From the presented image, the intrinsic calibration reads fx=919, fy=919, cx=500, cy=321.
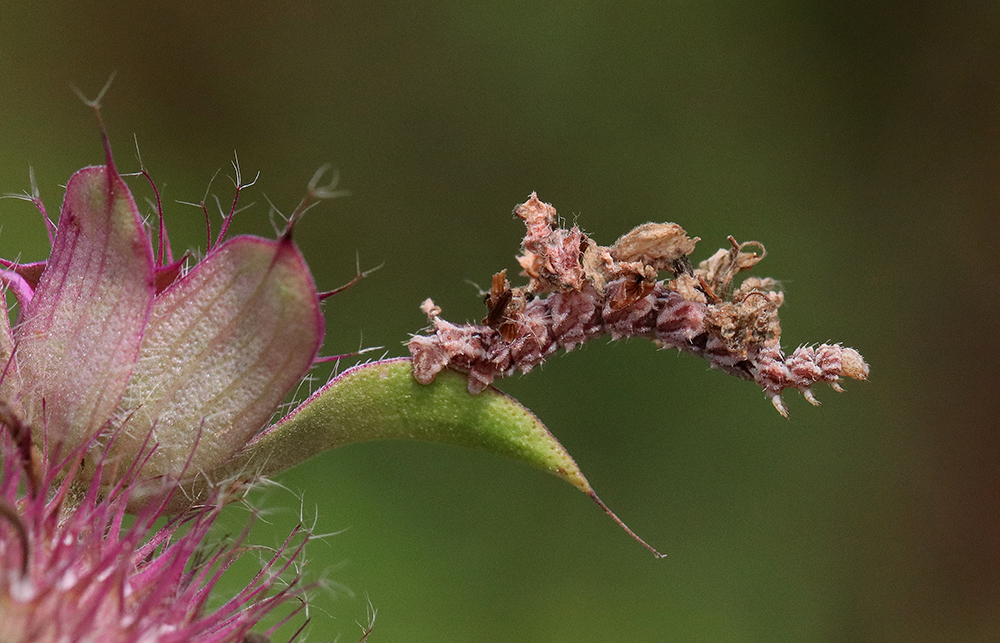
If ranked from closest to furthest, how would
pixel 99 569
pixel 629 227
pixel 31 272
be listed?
pixel 99 569, pixel 31 272, pixel 629 227

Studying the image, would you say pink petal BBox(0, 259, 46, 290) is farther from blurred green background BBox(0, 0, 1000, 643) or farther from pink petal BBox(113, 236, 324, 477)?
blurred green background BBox(0, 0, 1000, 643)

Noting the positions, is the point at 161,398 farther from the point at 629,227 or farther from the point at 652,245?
the point at 629,227

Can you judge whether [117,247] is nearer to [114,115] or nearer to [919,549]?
[114,115]

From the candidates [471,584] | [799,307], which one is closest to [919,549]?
[799,307]

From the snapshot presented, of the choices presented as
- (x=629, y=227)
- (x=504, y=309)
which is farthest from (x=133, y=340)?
(x=629, y=227)

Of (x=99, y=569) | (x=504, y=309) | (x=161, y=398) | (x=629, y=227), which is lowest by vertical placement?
(x=99, y=569)

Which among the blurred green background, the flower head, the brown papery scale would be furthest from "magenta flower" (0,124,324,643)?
the blurred green background
